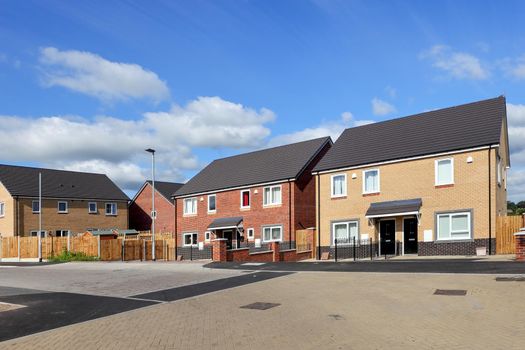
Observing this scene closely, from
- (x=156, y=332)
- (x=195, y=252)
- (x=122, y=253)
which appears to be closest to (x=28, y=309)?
(x=156, y=332)

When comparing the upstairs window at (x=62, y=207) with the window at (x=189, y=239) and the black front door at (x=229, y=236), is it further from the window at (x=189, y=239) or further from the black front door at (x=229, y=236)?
the black front door at (x=229, y=236)

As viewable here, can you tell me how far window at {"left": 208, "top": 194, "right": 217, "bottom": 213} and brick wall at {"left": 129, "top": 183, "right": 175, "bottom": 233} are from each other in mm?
12091

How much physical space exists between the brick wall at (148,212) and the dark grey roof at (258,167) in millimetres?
9913

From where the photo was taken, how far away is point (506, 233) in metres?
25.2

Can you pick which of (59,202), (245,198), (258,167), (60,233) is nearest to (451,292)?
(245,198)

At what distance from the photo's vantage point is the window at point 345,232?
103 feet

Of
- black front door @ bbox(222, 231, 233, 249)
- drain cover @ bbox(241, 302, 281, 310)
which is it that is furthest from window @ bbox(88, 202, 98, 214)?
drain cover @ bbox(241, 302, 281, 310)

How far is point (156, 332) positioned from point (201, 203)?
110 feet

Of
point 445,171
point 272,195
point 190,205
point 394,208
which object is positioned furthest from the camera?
point 190,205

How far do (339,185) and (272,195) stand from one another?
21.8ft

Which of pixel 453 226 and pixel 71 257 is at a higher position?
pixel 453 226

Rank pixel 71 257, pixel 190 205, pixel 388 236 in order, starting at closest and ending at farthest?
1. pixel 388 236
2. pixel 71 257
3. pixel 190 205

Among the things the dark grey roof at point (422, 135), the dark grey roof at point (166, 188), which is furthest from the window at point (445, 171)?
the dark grey roof at point (166, 188)

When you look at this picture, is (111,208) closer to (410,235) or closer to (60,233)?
(60,233)
